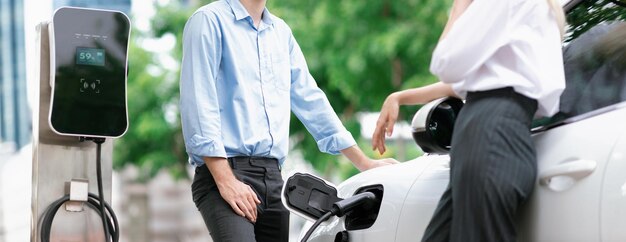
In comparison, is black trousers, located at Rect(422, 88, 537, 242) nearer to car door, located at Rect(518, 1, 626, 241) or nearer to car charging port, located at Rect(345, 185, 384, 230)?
car door, located at Rect(518, 1, 626, 241)

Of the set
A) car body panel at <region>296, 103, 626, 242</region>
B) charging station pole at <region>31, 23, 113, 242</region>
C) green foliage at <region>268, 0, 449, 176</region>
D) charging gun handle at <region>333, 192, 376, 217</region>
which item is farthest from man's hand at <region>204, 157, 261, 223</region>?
green foliage at <region>268, 0, 449, 176</region>

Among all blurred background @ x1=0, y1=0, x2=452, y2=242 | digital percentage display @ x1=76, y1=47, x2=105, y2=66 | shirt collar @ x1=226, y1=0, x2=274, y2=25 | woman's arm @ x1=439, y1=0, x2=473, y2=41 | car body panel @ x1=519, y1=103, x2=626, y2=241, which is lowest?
blurred background @ x1=0, y1=0, x2=452, y2=242

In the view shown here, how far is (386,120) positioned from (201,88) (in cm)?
58

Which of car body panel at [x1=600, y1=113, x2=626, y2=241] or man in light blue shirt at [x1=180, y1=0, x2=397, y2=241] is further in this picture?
man in light blue shirt at [x1=180, y1=0, x2=397, y2=241]

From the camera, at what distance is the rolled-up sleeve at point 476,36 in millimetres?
2582

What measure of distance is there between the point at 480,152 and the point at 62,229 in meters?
1.94

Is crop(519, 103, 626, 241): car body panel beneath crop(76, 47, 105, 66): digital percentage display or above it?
above

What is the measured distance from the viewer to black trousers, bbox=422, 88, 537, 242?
253cm

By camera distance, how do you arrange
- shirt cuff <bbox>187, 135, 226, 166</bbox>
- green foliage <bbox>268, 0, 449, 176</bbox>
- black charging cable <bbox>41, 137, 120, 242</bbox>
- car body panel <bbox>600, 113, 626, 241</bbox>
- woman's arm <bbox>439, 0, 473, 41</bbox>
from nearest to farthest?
car body panel <bbox>600, 113, 626, 241</bbox> < woman's arm <bbox>439, 0, 473, 41</bbox> < shirt cuff <bbox>187, 135, 226, 166</bbox> < black charging cable <bbox>41, 137, 120, 242</bbox> < green foliage <bbox>268, 0, 449, 176</bbox>

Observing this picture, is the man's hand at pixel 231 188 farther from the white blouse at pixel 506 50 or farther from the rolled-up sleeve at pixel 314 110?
the white blouse at pixel 506 50

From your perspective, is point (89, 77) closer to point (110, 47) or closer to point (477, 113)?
point (110, 47)

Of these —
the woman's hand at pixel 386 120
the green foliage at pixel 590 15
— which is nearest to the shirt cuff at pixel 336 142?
the woman's hand at pixel 386 120

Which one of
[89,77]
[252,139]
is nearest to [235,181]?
[252,139]

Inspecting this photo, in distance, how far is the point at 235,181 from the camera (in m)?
3.31
